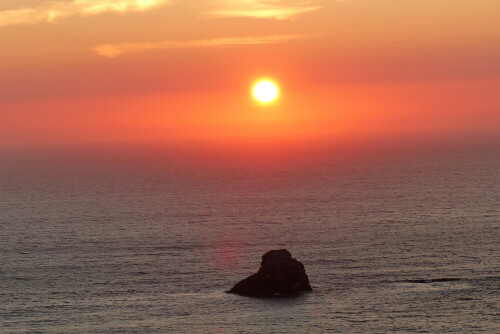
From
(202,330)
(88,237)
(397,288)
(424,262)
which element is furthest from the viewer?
(88,237)

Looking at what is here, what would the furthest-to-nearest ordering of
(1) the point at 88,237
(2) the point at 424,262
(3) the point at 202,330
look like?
(1) the point at 88,237 → (2) the point at 424,262 → (3) the point at 202,330

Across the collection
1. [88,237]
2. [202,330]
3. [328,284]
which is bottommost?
[202,330]

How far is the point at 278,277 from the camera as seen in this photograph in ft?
373

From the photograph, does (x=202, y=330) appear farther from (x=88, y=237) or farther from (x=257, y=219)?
(x=257, y=219)

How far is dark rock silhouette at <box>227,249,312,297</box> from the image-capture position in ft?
370

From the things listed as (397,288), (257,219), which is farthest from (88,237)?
(397,288)

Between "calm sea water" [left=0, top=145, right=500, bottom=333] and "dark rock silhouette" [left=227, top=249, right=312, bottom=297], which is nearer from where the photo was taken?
"calm sea water" [left=0, top=145, right=500, bottom=333]

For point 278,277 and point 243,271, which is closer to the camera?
point 278,277

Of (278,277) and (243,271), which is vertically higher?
(243,271)

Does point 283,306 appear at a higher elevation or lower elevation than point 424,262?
lower

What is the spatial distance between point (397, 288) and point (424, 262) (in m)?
16.9

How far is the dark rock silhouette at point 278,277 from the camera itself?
113 meters

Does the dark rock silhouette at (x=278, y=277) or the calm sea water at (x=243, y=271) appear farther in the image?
the dark rock silhouette at (x=278, y=277)

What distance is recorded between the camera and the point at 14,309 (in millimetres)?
110188
